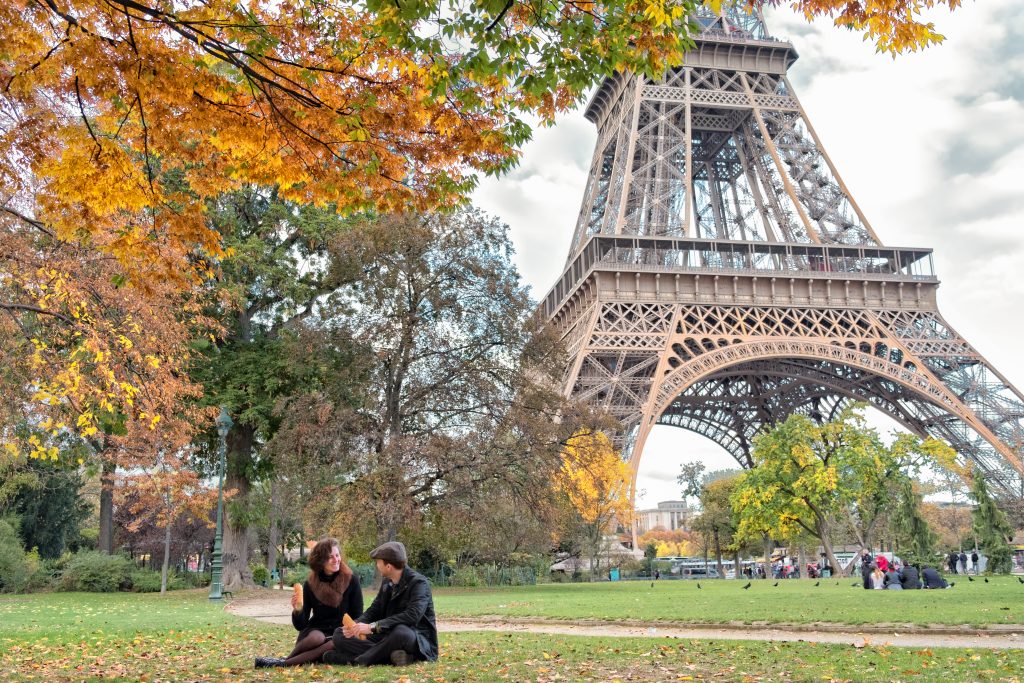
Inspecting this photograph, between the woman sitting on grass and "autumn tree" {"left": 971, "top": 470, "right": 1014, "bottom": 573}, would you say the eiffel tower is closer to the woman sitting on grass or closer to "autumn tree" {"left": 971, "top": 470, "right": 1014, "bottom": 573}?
"autumn tree" {"left": 971, "top": 470, "right": 1014, "bottom": 573}

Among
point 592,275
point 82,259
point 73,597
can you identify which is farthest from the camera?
point 592,275

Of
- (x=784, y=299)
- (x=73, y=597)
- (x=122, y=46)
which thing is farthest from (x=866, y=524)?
(x=122, y=46)

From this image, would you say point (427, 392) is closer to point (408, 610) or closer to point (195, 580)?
point (408, 610)

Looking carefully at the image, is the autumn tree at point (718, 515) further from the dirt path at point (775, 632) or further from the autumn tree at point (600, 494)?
the dirt path at point (775, 632)

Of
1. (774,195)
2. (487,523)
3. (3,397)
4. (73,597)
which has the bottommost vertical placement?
(73,597)

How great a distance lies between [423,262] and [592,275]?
1671cm

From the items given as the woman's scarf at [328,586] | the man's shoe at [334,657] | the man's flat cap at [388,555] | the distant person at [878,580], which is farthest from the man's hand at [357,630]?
the distant person at [878,580]

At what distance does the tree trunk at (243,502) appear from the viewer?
1003 inches

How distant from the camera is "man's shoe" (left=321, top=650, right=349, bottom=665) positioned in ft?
23.6

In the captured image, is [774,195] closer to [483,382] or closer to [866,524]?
[866,524]

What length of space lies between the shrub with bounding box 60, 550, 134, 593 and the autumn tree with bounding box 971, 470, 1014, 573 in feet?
109

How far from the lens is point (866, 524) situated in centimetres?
3834

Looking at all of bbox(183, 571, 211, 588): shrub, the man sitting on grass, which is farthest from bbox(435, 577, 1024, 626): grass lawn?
bbox(183, 571, 211, 588): shrub

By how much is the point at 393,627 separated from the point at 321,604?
0.79 meters
